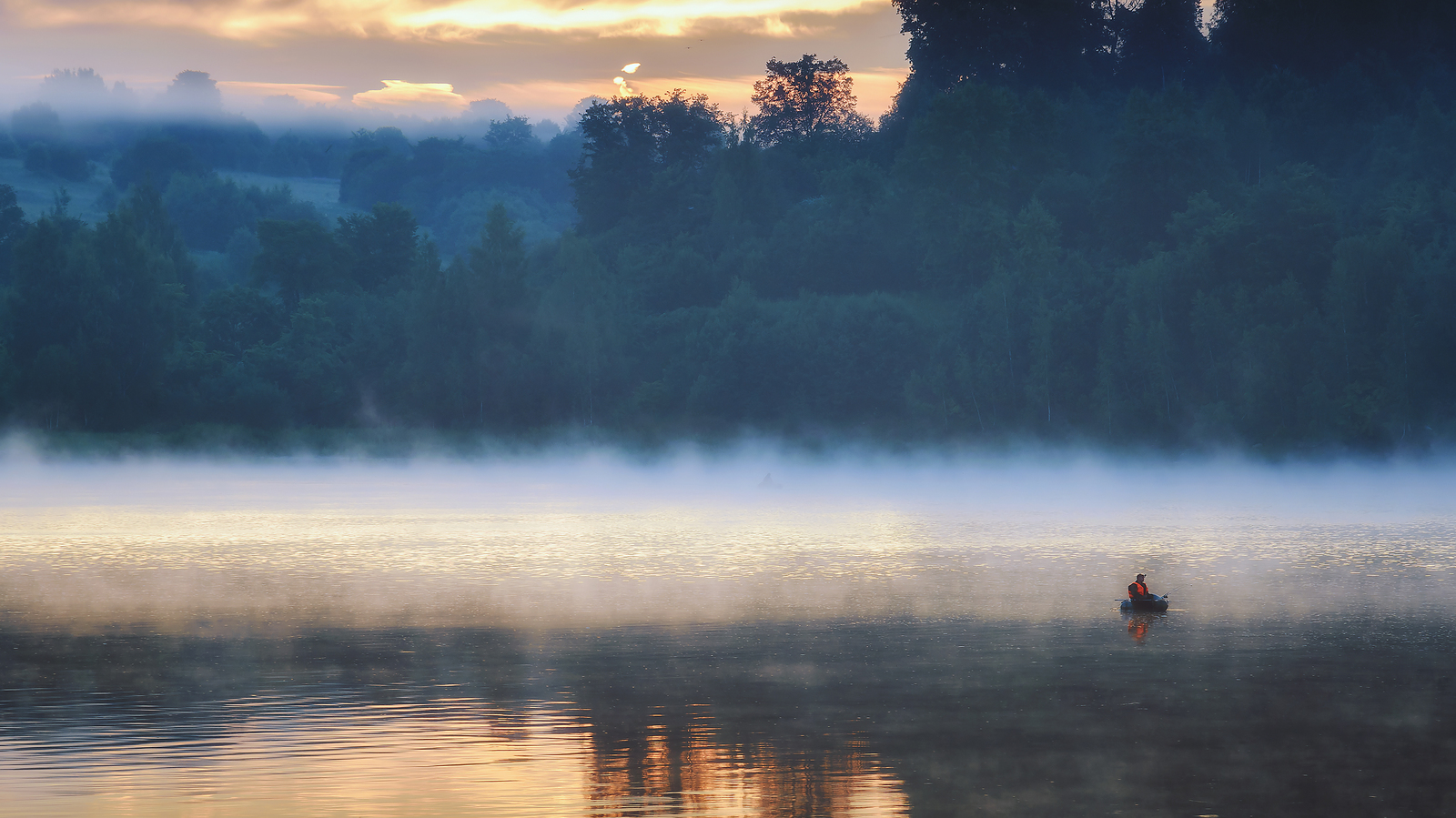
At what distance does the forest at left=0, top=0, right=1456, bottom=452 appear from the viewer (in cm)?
10000

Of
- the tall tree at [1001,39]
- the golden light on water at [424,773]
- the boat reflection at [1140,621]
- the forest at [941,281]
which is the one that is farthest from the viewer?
the tall tree at [1001,39]

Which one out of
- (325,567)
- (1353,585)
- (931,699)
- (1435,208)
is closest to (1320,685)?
(931,699)

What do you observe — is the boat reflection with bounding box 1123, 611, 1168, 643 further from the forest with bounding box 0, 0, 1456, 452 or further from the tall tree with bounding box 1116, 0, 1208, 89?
the tall tree with bounding box 1116, 0, 1208, 89

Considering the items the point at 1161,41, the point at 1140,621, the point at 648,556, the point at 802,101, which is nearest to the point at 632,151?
the point at 802,101

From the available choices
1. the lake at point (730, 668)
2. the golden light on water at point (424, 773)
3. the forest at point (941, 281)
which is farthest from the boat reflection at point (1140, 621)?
the forest at point (941, 281)

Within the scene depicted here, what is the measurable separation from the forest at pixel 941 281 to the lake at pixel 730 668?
39.3 m

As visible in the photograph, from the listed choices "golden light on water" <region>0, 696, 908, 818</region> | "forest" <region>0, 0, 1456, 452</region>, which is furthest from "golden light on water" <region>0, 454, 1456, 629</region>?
"forest" <region>0, 0, 1456, 452</region>

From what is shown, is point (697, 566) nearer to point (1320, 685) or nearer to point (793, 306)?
point (1320, 685)

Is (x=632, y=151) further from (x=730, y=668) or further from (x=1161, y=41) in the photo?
(x=730, y=668)

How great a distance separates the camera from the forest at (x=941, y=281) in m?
100

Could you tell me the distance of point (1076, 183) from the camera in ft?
415

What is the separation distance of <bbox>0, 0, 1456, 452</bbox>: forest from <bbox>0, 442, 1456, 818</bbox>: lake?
39.3m

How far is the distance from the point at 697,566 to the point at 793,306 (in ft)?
259

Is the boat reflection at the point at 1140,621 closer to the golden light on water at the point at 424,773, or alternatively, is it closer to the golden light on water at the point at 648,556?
the golden light on water at the point at 648,556
